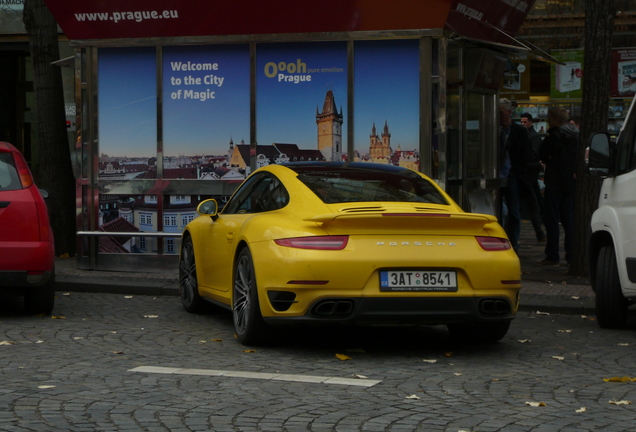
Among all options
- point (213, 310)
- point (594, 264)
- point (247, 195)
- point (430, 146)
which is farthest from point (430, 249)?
point (430, 146)

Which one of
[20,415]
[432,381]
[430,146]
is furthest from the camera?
[430,146]

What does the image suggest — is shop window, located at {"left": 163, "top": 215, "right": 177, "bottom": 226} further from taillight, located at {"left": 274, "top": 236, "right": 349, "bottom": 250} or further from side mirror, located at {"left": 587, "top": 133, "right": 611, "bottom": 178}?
taillight, located at {"left": 274, "top": 236, "right": 349, "bottom": 250}

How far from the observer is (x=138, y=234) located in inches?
487

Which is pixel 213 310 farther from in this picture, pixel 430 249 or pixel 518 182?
pixel 518 182

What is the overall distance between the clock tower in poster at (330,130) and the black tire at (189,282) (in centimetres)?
302

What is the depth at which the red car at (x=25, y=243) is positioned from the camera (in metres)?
8.52

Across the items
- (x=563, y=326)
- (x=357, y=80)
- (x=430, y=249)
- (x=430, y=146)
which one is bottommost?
(x=563, y=326)

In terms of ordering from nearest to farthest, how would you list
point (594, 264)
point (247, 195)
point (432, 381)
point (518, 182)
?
point (432, 381)
point (247, 195)
point (594, 264)
point (518, 182)

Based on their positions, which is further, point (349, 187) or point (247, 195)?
point (247, 195)

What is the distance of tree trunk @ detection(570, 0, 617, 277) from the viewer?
36.0 feet

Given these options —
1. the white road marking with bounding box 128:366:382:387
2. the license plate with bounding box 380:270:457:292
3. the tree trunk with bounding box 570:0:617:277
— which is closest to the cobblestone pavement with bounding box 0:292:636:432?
the white road marking with bounding box 128:366:382:387

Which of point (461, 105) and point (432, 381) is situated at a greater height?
point (461, 105)

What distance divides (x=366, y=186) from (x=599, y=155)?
2118mm

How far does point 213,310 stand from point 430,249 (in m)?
3.15
